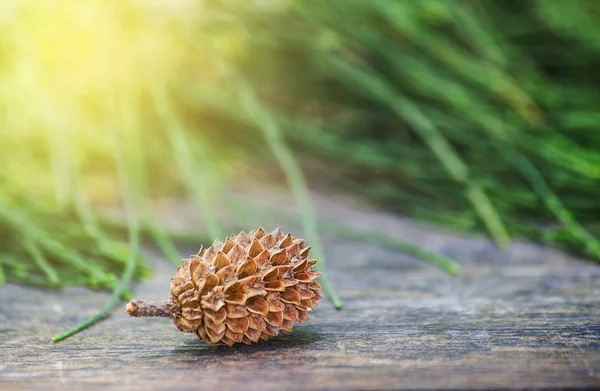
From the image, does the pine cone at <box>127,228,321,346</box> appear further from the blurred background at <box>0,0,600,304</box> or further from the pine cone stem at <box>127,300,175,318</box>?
the blurred background at <box>0,0,600,304</box>

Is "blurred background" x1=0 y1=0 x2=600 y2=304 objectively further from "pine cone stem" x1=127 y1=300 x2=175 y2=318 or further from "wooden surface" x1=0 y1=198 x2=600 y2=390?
"pine cone stem" x1=127 y1=300 x2=175 y2=318

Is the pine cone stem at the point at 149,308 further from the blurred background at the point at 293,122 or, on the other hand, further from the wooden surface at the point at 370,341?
the blurred background at the point at 293,122

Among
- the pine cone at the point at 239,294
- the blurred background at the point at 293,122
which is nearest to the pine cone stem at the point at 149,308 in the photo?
the pine cone at the point at 239,294

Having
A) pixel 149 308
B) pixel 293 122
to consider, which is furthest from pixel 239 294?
pixel 293 122

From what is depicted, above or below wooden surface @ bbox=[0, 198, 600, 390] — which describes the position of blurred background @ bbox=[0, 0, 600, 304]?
above

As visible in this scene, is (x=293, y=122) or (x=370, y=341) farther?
(x=293, y=122)

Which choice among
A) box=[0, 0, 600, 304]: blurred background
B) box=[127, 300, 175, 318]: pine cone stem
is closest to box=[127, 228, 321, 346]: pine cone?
box=[127, 300, 175, 318]: pine cone stem

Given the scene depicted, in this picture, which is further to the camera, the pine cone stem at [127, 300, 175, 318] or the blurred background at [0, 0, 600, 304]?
the blurred background at [0, 0, 600, 304]

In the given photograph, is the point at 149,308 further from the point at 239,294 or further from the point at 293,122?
the point at 293,122
